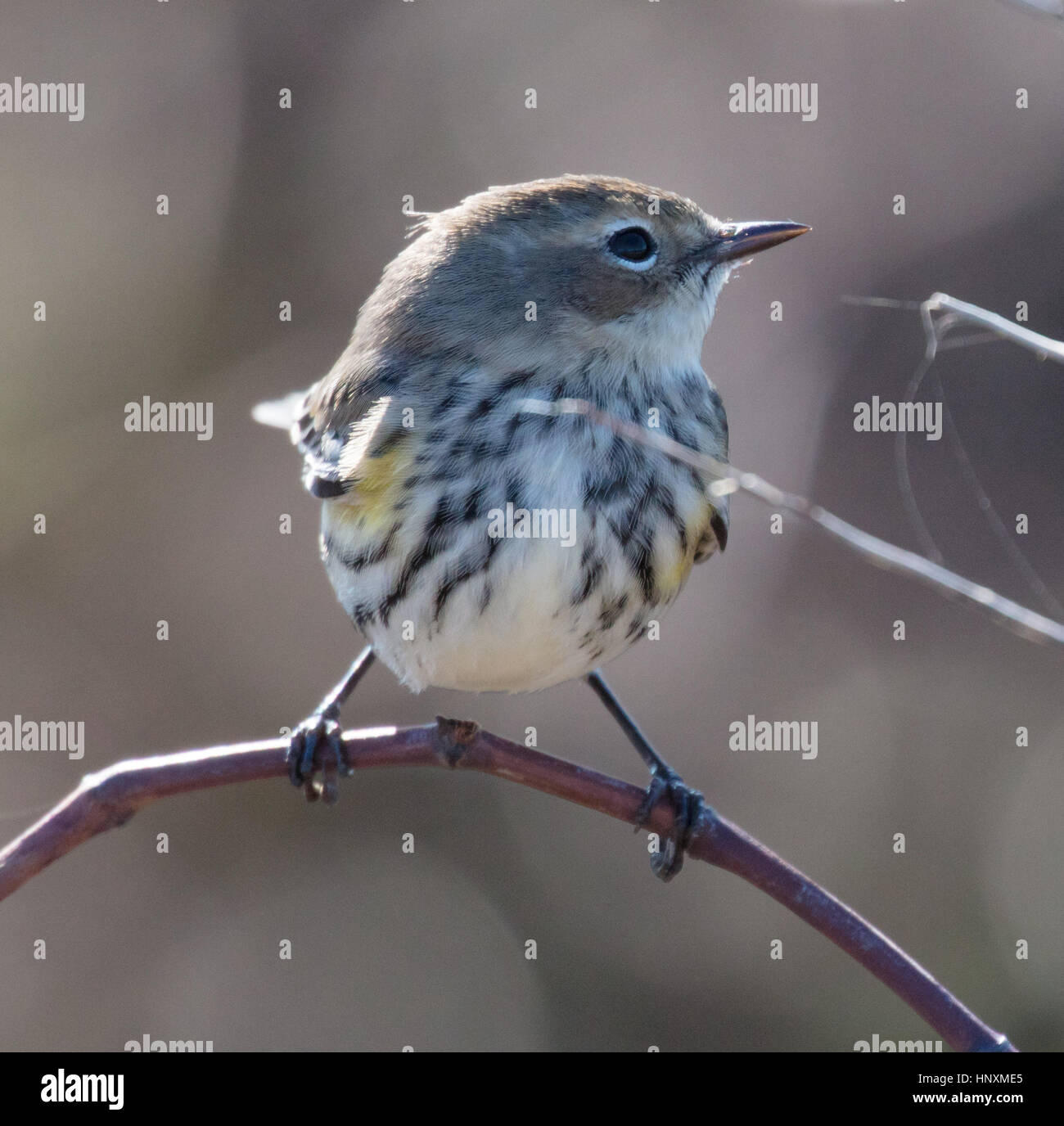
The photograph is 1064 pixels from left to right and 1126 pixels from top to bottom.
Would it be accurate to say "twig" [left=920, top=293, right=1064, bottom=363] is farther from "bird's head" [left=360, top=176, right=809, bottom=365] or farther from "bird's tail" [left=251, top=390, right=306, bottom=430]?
"bird's tail" [left=251, top=390, right=306, bottom=430]

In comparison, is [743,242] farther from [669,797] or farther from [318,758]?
[318,758]

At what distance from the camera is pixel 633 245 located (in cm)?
354

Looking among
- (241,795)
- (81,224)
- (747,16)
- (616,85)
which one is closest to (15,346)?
(81,224)

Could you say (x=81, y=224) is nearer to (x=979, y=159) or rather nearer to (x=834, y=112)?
(x=834, y=112)

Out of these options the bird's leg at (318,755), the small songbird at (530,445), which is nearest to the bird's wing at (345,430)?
the small songbird at (530,445)

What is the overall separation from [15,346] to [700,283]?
383 cm

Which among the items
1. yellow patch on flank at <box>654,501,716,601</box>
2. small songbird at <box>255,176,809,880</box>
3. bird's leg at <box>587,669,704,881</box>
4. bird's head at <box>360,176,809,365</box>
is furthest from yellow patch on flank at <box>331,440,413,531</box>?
bird's leg at <box>587,669,704,881</box>

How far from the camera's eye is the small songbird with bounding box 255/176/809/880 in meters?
3.25

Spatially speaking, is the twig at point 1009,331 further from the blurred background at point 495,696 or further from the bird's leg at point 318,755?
the blurred background at point 495,696

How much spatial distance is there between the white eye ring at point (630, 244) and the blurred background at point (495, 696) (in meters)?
2.62

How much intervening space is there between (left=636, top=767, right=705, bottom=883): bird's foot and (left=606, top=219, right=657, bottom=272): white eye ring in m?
1.36

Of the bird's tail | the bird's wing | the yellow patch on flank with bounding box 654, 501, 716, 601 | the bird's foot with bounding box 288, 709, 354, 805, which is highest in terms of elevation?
the bird's tail

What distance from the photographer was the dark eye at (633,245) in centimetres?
353

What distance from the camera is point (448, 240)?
3.71 m
